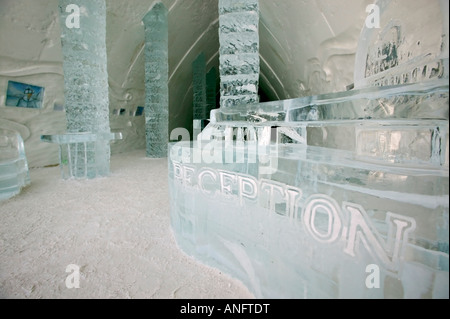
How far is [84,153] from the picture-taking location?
3.30m

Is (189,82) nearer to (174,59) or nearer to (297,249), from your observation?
(174,59)

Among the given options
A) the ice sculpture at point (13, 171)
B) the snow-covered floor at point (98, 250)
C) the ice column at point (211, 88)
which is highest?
the ice column at point (211, 88)

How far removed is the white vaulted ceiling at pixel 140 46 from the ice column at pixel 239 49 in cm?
138

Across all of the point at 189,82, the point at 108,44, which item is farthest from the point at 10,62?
the point at 189,82

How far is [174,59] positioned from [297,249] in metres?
7.73

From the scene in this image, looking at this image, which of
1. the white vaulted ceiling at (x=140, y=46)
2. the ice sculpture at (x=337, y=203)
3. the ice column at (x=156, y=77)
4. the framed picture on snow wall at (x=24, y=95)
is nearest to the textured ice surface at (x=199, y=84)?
the white vaulted ceiling at (x=140, y=46)

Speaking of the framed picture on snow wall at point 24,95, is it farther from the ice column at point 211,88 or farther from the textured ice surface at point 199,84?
the ice column at point 211,88

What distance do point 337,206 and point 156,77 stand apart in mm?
5221

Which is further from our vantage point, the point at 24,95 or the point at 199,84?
the point at 199,84

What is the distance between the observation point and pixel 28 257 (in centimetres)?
146

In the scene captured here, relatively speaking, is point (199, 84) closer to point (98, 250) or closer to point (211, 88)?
point (211, 88)

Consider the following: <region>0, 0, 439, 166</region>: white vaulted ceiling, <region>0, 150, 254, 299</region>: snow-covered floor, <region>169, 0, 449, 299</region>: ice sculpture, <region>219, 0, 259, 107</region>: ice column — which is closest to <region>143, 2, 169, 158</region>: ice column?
<region>0, 0, 439, 166</region>: white vaulted ceiling

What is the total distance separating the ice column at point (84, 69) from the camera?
3.12 meters

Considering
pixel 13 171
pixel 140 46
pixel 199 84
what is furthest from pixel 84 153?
pixel 199 84
